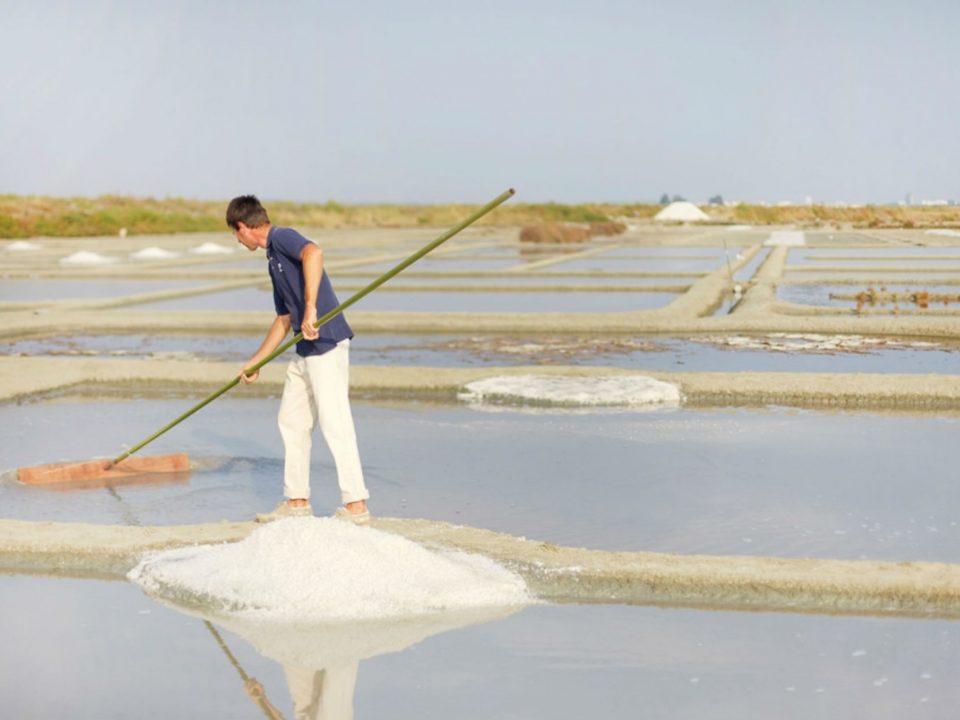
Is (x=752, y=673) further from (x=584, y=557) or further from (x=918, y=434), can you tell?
(x=918, y=434)

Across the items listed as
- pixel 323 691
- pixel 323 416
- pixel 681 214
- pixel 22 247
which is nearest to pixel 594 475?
pixel 323 416

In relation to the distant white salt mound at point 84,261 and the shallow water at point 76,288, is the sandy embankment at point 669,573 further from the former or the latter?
the distant white salt mound at point 84,261

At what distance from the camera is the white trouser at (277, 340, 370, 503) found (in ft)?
14.4

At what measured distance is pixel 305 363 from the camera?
14.6 ft

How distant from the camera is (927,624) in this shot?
3.55m

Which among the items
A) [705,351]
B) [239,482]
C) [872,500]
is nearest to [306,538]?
[239,482]

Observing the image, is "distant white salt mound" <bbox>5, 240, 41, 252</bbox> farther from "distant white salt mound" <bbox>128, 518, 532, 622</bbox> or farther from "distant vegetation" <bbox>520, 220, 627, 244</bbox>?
"distant white salt mound" <bbox>128, 518, 532, 622</bbox>

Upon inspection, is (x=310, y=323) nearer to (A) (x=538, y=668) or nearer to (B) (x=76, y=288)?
(A) (x=538, y=668)

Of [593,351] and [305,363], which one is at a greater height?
[305,363]

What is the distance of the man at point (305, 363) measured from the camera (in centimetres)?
429

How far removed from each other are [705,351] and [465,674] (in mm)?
6710

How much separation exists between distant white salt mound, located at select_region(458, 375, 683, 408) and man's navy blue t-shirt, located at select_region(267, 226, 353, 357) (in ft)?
9.27

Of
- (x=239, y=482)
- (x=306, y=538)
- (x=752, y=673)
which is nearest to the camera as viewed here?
(x=752, y=673)

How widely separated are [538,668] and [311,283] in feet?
4.97
